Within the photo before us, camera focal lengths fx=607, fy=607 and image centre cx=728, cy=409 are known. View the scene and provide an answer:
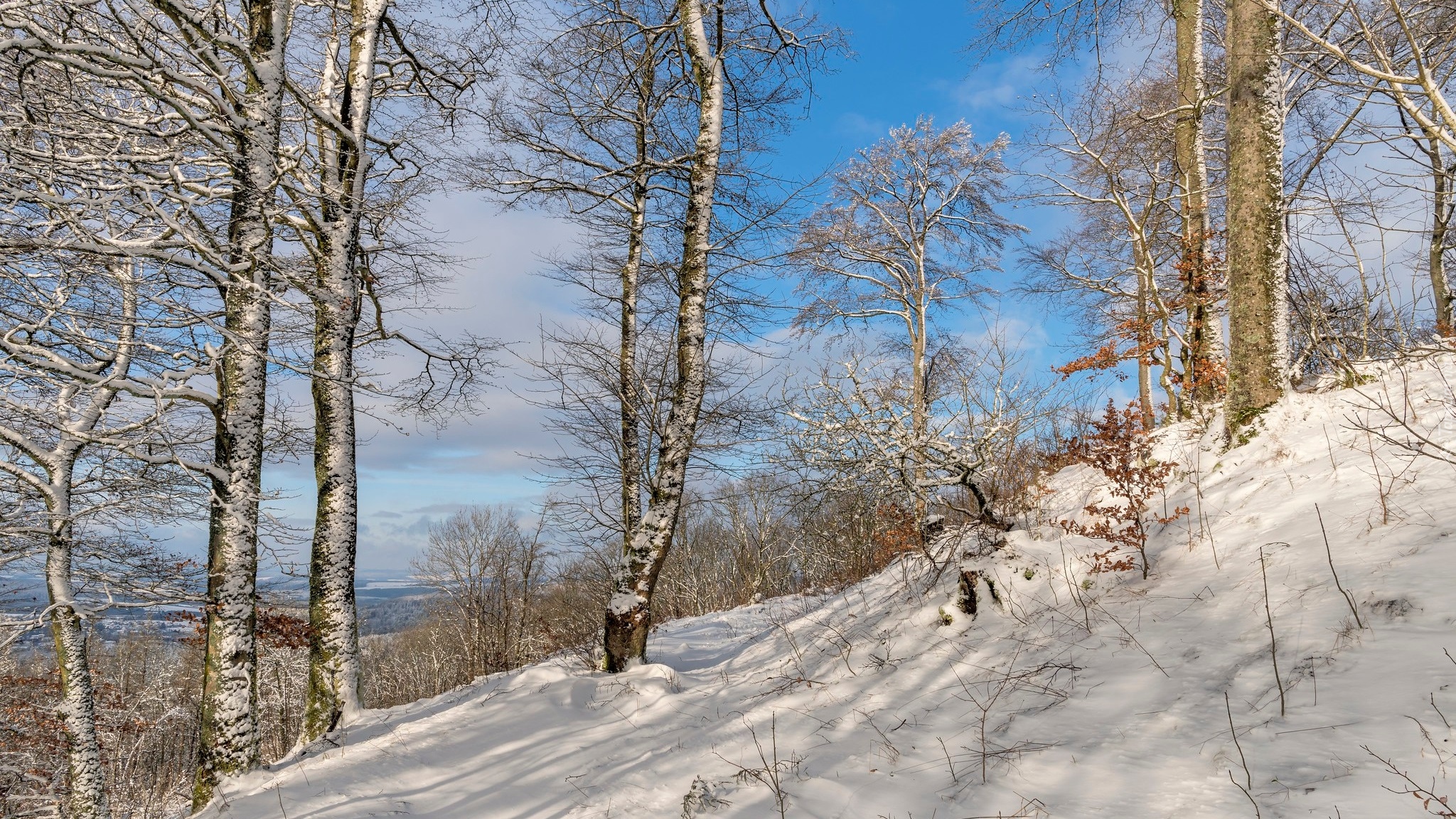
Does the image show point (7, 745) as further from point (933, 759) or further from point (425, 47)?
point (933, 759)

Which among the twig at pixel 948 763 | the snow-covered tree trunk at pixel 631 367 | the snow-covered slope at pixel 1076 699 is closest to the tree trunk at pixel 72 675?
the snow-covered slope at pixel 1076 699

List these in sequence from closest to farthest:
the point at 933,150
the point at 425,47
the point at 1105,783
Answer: the point at 1105,783 → the point at 425,47 → the point at 933,150

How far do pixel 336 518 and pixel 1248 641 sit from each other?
703 centimetres

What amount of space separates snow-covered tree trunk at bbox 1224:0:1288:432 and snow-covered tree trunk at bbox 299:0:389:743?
24.9 feet

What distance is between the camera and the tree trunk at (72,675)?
25.1 ft

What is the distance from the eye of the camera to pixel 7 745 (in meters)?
11.8

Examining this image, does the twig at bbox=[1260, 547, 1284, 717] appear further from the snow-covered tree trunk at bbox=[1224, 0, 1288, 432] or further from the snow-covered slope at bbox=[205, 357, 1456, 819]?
the snow-covered tree trunk at bbox=[1224, 0, 1288, 432]

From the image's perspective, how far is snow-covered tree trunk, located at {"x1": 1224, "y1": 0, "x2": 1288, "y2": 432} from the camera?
16.3ft

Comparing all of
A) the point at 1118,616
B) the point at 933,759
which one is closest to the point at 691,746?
the point at 933,759

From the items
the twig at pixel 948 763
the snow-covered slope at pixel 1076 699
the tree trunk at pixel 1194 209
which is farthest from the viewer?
the tree trunk at pixel 1194 209

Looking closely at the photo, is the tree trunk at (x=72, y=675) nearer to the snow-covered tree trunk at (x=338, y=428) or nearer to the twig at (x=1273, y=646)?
the snow-covered tree trunk at (x=338, y=428)

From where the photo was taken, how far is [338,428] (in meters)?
6.05

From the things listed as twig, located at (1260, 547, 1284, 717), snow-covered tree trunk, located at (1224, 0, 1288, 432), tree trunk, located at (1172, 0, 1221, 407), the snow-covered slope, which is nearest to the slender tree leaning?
the snow-covered slope

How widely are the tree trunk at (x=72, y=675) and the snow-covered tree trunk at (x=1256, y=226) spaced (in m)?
12.7
